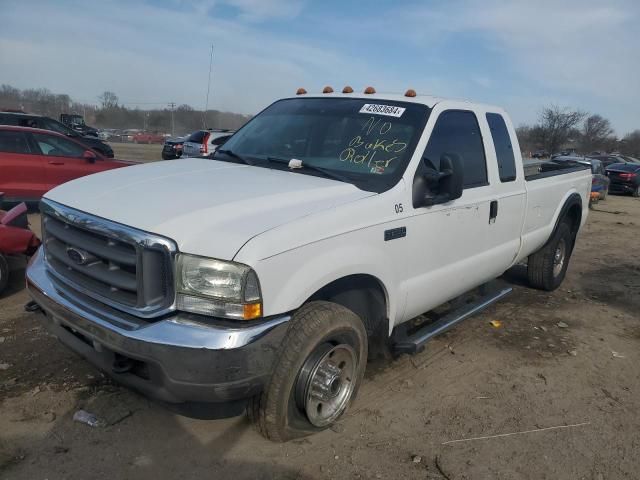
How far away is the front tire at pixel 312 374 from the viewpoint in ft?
8.87

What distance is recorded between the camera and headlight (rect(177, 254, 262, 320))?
2428 millimetres

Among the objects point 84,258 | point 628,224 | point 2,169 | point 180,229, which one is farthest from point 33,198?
point 628,224

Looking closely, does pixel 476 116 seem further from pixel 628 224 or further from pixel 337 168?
pixel 628 224

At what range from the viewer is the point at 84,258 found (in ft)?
9.19

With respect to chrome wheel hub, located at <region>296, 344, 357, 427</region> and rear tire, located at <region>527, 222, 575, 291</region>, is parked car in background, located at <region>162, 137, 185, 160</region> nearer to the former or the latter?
rear tire, located at <region>527, 222, 575, 291</region>

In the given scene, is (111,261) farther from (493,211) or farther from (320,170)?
(493,211)

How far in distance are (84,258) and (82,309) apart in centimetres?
27

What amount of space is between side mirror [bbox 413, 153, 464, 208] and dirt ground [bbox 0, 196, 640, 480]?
1.38m

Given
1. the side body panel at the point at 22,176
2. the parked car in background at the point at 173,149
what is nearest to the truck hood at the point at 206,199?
the side body panel at the point at 22,176

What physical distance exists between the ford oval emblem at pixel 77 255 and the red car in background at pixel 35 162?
679 cm

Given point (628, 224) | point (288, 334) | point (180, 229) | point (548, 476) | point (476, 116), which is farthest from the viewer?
point (628, 224)

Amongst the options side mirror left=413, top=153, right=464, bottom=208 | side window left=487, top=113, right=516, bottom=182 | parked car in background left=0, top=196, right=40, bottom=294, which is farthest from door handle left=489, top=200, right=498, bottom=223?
parked car in background left=0, top=196, right=40, bottom=294

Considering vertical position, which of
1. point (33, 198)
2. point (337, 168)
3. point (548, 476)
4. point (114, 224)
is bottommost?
point (548, 476)

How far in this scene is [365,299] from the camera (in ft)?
10.9
